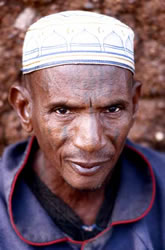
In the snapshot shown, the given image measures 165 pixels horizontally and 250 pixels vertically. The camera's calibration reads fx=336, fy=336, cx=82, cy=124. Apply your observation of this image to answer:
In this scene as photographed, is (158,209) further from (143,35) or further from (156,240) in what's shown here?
(143,35)

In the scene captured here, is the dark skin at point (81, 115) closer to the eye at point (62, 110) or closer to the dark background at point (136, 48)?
the eye at point (62, 110)

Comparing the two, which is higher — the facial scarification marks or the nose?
the nose

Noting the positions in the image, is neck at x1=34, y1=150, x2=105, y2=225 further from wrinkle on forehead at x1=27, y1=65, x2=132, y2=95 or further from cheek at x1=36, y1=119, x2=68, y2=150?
wrinkle on forehead at x1=27, y1=65, x2=132, y2=95

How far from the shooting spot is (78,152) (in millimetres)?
1489

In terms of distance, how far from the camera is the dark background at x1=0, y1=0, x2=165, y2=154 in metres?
2.21

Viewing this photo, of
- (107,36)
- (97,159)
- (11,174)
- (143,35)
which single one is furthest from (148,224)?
(143,35)

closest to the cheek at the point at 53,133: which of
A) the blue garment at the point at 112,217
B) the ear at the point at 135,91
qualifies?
the blue garment at the point at 112,217

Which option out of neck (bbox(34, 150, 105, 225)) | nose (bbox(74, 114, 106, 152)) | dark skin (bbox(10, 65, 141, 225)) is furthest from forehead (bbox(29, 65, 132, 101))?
neck (bbox(34, 150, 105, 225))

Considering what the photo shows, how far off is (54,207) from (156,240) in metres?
0.59

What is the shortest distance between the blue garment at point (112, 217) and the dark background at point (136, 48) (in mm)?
470

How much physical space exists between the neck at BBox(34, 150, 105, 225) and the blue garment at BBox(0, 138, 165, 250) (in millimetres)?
107

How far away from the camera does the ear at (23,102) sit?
1700mm

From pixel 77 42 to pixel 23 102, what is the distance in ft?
1.49

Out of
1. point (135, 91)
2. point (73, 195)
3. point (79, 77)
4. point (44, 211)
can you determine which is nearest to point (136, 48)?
point (135, 91)
